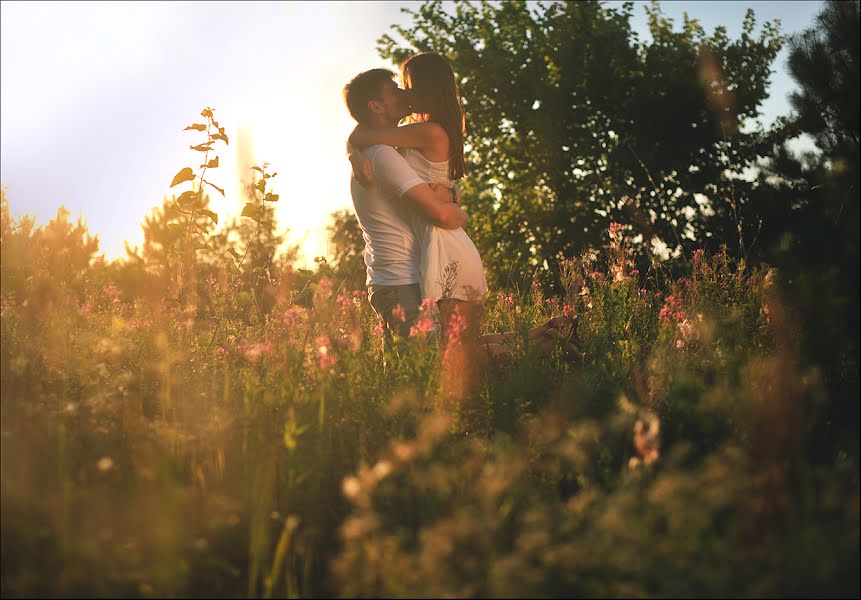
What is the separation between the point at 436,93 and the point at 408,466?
2.71 metres

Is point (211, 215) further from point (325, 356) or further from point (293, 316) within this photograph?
point (325, 356)

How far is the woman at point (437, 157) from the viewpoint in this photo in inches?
169

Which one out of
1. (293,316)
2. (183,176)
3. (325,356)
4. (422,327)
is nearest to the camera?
(325,356)

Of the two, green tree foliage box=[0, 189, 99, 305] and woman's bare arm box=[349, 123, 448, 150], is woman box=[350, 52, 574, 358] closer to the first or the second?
woman's bare arm box=[349, 123, 448, 150]

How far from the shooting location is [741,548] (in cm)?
188

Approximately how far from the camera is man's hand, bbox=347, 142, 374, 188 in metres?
4.31

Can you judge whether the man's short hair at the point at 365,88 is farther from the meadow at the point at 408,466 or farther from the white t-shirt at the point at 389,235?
the meadow at the point at 408,466

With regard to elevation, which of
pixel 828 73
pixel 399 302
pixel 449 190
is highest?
pixel 828 73

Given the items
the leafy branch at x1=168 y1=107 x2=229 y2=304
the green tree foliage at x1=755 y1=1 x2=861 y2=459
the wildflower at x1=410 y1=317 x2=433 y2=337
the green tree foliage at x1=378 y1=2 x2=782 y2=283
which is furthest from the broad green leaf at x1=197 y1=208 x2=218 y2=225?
the green tree foliage at x1=378 y1=2 x2=782 y2=283

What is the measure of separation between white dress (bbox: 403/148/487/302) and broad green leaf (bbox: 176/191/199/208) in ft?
4.74

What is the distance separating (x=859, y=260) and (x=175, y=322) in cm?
396

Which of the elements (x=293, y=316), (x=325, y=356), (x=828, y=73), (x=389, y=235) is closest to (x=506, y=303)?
(x=389, y=235)

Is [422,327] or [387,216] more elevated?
[387,216]

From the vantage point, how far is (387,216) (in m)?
4.42
